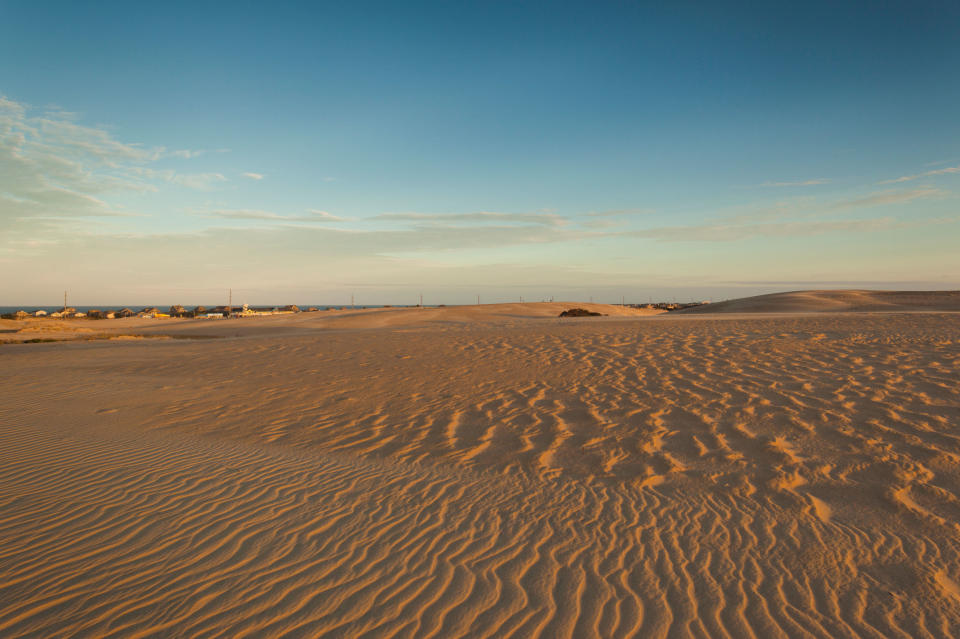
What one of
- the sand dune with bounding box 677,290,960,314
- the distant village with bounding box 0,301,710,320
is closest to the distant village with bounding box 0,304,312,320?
the distant village with bounding box 0,301,710,320

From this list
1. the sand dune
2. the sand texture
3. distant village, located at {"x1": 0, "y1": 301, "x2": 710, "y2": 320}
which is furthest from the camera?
distant village, located at {"x1": 0, "y1": 301, "x2": 710, "y2": 320}

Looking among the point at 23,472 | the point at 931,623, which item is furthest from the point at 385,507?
the point at 23,472

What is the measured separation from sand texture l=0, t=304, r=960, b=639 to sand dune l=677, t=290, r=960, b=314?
25.2 meters

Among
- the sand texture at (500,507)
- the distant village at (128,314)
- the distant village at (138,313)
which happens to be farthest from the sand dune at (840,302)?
the distant village at (128,314)

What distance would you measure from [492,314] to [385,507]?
1167 inches

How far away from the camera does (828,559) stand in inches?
139

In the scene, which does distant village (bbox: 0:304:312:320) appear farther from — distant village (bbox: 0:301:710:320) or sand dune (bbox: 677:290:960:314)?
sand dune (bbox: 677:290:960:314)

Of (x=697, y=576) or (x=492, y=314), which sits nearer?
(x=697, y=576)

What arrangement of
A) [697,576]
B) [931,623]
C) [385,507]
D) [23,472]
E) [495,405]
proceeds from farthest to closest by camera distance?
[495,405], [23,472], [385,507], [697,576], [931,623]

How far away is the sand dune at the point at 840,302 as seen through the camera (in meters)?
30.6

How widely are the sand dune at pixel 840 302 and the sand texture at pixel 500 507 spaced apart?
82.6 ft

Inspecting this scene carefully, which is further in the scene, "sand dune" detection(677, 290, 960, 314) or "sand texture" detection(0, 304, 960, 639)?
"sand dune" detection(677, 290, 960, 314)

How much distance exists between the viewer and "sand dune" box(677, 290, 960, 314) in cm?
3061

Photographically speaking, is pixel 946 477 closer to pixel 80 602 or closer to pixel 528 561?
pixel 528 561
